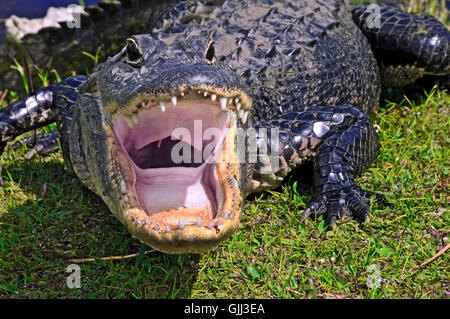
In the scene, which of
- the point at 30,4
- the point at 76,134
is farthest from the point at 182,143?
the point at 30,4

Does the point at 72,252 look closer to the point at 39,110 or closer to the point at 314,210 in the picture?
the point at 39,110

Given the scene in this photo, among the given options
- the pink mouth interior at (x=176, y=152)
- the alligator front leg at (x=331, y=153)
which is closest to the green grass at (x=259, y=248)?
the alligator front leg at (x=331, y=153)

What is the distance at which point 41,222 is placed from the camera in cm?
343

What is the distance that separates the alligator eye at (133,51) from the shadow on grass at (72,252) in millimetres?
1146

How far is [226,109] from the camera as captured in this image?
2.61 m

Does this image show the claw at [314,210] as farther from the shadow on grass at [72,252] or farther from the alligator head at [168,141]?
the shadow on grass at [72,252]

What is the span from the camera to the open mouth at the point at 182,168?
2340 millimetres

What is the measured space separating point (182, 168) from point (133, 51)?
683mm

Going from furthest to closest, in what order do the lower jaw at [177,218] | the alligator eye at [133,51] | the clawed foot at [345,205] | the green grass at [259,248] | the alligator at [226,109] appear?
the clawed foot at [345,205] → the green grass at [259,248] → the alligator eye at [133,51] → the alligator at [226,109] → the lower jaw at [177,218]

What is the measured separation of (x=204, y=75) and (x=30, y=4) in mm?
5348

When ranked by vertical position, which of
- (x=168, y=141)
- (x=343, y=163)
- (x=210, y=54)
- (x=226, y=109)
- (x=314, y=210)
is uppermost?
(x=210, y=54)

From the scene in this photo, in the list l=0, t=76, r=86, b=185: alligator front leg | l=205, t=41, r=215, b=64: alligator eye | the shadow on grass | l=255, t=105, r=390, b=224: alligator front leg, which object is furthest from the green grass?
l=205, t=41, r=215, b=64: alligator eye

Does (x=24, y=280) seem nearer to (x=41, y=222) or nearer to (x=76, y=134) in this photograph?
(x=41, y=222)

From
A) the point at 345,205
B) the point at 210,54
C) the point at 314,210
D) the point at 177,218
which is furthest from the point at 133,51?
the point at 345,205
